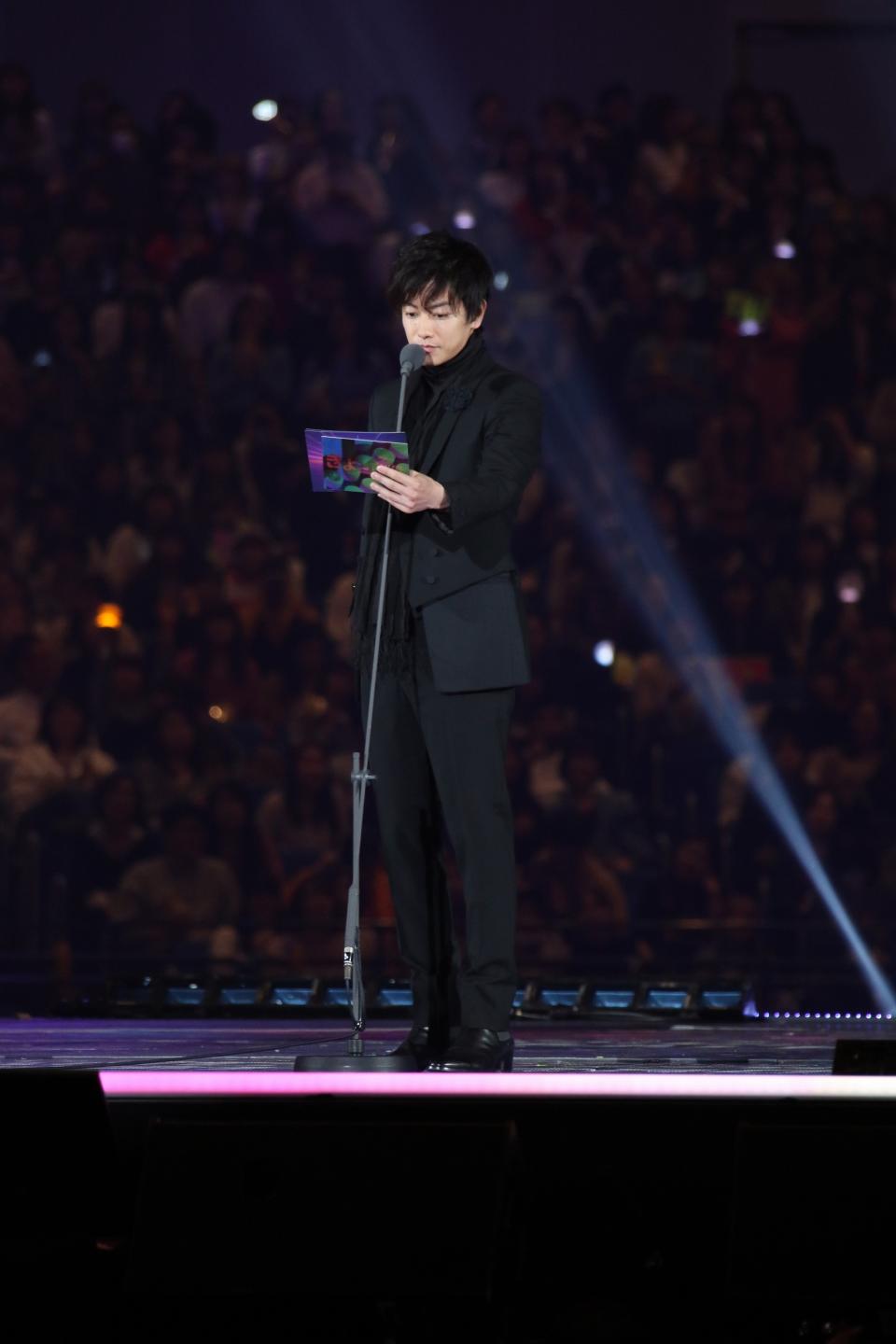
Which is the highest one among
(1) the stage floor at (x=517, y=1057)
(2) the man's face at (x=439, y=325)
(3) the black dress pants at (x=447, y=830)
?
(2) the man's face at (x=439, y=325)

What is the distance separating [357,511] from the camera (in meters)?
5.27

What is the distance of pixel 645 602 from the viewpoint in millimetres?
5184

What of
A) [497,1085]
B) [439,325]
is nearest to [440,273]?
[439,325]

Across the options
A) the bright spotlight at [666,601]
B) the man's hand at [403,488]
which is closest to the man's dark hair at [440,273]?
the man's hand at [403,488]

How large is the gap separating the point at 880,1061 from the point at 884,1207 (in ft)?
1.74

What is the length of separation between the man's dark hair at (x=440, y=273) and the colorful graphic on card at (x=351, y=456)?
0.27 metres

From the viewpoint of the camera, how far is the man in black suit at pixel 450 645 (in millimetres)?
1906

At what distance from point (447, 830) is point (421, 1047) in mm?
233

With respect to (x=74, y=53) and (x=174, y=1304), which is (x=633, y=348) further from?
(x=174, y=1304)

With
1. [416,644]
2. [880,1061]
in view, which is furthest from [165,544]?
[880,1061]

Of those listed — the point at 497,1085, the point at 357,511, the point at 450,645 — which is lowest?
the point at 497,1085

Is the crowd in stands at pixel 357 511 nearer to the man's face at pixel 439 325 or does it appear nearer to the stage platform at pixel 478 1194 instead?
the man's face at pixel 439 325

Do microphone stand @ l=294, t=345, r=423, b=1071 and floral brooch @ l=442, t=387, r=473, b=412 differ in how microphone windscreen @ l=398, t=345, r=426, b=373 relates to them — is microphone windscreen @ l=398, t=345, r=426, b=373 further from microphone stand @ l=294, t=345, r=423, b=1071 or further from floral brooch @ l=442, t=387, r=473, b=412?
floral brooch @ l=442, t=387, r=473, b=412

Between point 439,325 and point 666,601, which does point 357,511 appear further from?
point 439,325
